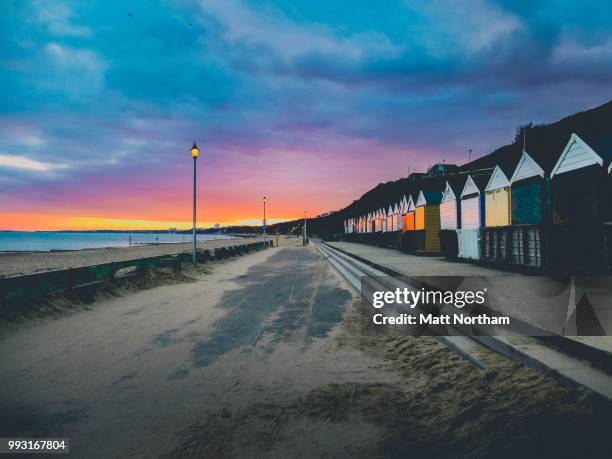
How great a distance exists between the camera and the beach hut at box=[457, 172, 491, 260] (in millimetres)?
14103

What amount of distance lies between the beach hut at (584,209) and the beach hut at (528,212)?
2.04ft

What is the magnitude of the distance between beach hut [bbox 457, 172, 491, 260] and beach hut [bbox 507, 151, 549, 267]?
5.75ft

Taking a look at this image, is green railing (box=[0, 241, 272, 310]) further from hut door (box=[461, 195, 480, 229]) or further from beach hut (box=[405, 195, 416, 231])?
beach hut (box=[405, 195, 416, 231])

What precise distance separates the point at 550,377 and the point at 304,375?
7.58ft

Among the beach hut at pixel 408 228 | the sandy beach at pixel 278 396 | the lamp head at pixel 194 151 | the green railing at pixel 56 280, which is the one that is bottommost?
the sandy beach at pixel 278 396

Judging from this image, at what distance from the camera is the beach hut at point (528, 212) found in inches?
397

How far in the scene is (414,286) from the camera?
8.91 metres

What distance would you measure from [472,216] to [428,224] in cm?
515

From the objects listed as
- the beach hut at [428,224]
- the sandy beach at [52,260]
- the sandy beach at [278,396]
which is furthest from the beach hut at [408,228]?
the sandy beach at [278,396]

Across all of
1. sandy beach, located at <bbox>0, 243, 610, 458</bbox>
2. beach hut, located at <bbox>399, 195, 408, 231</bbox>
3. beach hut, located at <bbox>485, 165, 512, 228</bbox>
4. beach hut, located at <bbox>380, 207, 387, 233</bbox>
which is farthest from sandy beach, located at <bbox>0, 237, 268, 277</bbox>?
beach hut, located at <bbox>380, 207, 387, 233</bbox>

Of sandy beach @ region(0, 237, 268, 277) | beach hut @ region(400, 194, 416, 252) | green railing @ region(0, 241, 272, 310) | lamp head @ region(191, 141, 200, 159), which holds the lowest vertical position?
sandy beach @ region(0, 237, 268, 277)

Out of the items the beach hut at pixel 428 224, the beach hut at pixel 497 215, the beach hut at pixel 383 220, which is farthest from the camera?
the beach hut at pixel 383 220

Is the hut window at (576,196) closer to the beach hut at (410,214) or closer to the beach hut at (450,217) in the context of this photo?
the beach hut at (450,217)

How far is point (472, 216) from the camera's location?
1633 cm
